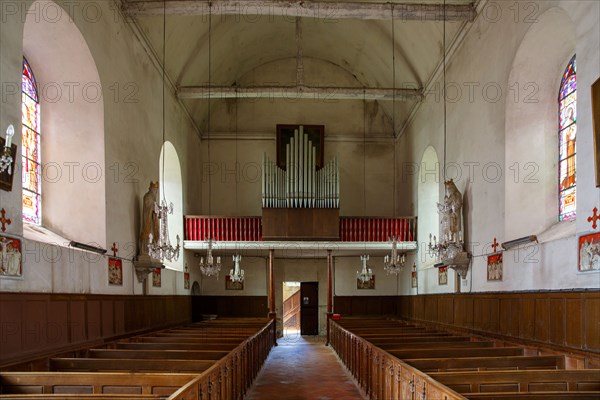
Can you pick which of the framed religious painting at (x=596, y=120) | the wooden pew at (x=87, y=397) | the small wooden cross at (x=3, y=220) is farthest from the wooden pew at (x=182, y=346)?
the framed religious painting at (x=596, y=120)

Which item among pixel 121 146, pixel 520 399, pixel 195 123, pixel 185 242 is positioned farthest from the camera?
pixel 195 123

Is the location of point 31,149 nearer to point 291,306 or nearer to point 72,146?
point 72,146

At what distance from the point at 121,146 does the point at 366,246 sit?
31.1ft

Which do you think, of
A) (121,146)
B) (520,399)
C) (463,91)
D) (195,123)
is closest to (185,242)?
(195,123)

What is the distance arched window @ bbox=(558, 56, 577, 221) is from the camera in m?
9.73

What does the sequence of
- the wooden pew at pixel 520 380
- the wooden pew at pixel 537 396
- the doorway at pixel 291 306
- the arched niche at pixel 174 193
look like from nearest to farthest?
the wooden pew at pixel 537 396 < the wooden pew at pixel 520 380 < the arched niche at pixel 174 193 < the doorway at pixel 291 306

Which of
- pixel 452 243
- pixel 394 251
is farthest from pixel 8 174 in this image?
pixel 394 251

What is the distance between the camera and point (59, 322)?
876cm

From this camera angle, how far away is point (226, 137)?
896 inches

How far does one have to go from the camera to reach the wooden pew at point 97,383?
588 centimetres

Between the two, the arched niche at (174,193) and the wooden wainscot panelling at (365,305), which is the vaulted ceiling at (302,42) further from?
the wooden wainscot panelling at (365,305)

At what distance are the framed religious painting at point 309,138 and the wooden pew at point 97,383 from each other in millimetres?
15950

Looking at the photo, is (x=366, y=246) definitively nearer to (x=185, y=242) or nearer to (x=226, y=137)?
(x=185, y=242)

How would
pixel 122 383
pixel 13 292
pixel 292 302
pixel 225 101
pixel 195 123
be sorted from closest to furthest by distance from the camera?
1. pixel 122 383
2. pixel 13 292
3. pixel 195 123
4. pixel 225 101
5. pixel 292 302
